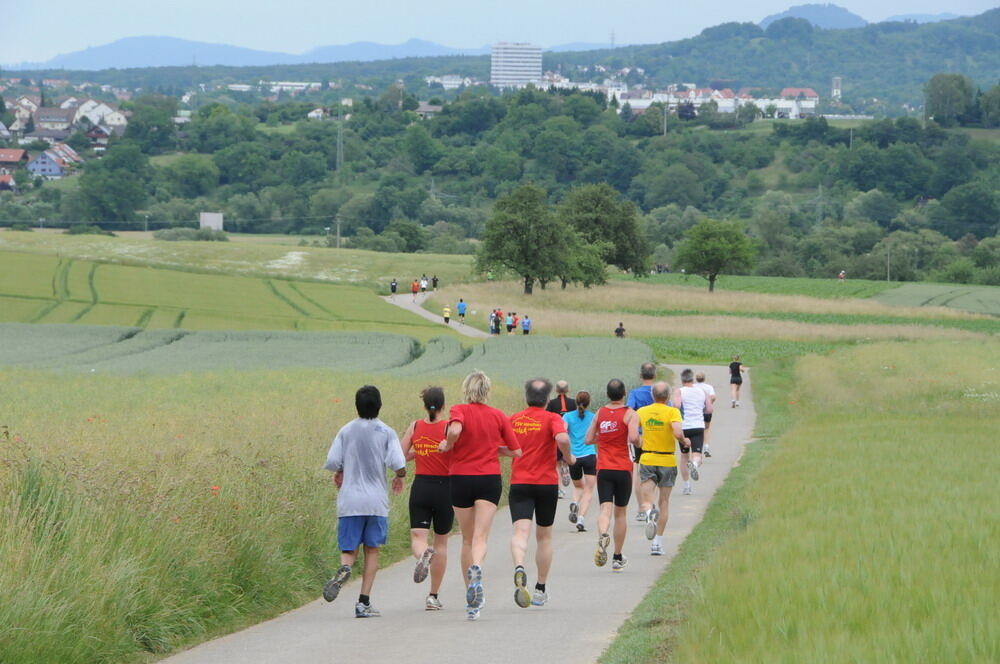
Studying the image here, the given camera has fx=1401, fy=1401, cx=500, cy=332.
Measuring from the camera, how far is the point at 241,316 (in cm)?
6669

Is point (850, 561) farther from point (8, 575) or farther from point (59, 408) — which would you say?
point (59, 408)

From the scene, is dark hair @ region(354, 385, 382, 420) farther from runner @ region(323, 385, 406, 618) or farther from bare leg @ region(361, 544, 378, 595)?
bare leg @ region(361, 544, 378, 595)

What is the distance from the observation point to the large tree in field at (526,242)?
304ft

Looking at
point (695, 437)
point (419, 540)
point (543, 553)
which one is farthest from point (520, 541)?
point (695, 437)

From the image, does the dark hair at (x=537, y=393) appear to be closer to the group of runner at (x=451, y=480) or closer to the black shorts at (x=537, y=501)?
the group of runner at (x=451, y=480)

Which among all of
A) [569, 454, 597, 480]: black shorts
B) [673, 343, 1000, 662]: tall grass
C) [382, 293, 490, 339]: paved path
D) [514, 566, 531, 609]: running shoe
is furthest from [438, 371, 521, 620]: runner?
[382, 293, 490, 339]: paved path

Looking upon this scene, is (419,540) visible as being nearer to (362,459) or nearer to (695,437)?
(362,459)

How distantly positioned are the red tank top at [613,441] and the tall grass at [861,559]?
4.79ft

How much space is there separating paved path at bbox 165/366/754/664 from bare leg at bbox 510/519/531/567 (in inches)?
17.6

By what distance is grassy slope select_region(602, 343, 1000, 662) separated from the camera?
8.30 m

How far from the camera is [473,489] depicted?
1255 cm

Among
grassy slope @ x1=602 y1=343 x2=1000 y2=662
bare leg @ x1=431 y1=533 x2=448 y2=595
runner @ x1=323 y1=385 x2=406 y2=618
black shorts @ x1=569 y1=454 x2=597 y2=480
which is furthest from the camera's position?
black shorts @ x1=569 y1=454 x2=597 y2=480

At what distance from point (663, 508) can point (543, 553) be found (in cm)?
376

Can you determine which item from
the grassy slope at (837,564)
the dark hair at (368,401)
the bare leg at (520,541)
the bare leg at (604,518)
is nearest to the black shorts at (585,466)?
the grassy slope at (837,564)
